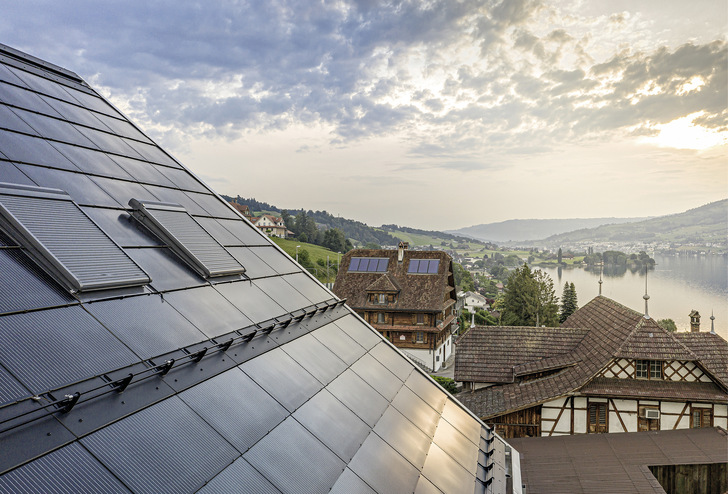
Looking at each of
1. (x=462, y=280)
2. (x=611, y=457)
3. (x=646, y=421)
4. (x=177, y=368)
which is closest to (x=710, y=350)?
(x=646, y=421)

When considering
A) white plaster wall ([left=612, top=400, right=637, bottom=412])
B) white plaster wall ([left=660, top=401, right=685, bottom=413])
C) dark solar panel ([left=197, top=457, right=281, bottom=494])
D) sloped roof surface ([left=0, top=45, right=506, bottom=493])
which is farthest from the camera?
white plaster wall ([left=612, top=400, right=637, bottom=412])

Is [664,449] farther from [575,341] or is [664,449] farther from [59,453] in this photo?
[59,453]

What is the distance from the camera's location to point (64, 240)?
7016 millimetres

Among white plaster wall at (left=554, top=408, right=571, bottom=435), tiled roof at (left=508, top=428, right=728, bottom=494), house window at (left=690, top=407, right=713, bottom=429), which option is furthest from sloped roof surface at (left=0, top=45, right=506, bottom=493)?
house window at (left=690, top=407, right=713, bottom=429)

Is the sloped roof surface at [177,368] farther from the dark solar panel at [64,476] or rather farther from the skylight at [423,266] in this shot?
the skylight at [423,266]

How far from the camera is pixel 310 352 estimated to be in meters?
9.49

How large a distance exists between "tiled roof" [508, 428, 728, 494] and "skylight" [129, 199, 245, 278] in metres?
13.2

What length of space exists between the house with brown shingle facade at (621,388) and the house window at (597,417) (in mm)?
45

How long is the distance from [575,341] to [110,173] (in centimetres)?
2698

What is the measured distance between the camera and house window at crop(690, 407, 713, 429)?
74.0 ft

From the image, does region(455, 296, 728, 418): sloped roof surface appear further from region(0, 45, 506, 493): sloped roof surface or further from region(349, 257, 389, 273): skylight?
region(349, 257, 389, 273): skylight

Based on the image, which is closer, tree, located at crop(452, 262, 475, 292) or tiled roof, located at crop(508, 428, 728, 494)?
tiled roof, located at crop(508, 428, 728, 494)

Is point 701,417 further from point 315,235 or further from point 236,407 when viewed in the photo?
point 315,235

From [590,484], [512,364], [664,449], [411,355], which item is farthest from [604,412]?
[411,355]
